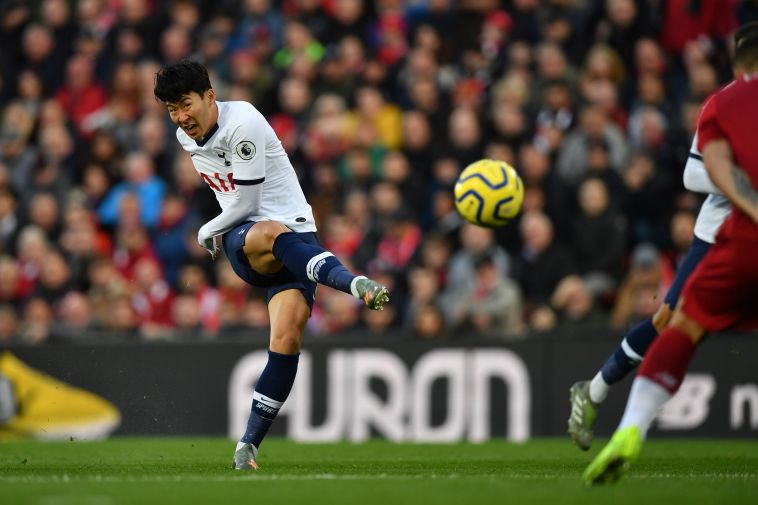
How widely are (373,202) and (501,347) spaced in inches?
98.8

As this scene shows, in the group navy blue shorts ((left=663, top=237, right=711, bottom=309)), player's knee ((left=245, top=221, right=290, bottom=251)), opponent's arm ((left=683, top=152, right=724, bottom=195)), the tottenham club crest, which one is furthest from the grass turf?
the tottenham club crest

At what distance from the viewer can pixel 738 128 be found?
248 inches

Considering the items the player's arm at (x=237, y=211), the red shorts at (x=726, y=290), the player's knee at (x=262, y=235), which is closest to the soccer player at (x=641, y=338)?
the red shorts at (x=726, y=290)

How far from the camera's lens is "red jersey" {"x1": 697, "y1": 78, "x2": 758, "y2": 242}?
6.26 meters

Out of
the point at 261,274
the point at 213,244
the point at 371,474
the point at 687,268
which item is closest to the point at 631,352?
the point at 687,268

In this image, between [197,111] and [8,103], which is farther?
[8,103]

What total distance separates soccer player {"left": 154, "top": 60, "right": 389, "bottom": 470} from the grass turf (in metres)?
0.64

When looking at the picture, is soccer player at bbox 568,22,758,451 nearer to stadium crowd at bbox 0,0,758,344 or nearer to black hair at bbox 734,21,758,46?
black hair at bbox 734,21,758,46

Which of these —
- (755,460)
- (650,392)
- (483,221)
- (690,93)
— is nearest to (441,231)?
(690,93)

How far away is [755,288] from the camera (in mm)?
6211

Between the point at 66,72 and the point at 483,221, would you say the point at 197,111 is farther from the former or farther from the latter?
the point at 66,72

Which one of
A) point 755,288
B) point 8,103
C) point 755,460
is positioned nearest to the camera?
point 755,288

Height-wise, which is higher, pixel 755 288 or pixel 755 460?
pixel 755 288

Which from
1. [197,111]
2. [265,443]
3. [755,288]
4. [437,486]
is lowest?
[265,443]
